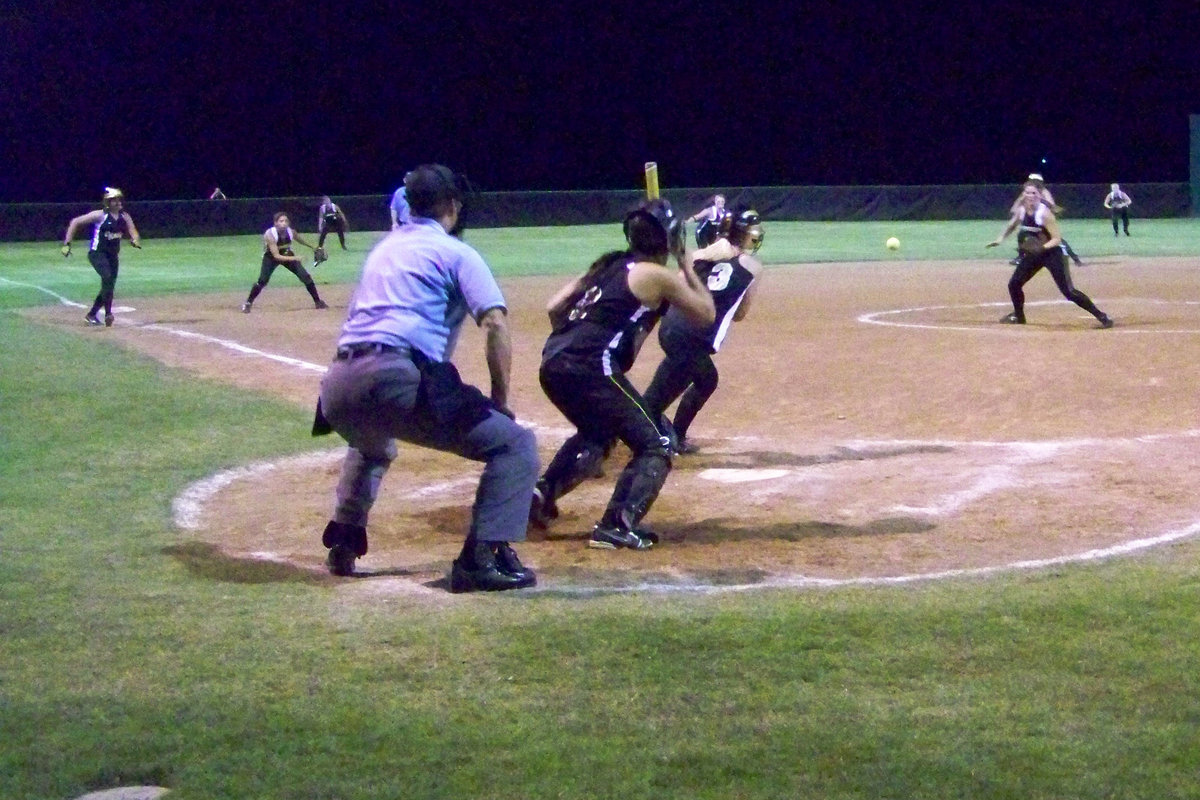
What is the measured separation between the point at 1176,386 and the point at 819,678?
28.3 ft

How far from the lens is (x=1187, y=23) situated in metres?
55.2

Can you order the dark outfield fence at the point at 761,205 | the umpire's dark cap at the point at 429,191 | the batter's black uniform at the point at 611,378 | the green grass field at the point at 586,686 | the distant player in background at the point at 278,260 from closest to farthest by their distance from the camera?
the green grass field at the point at 586,686 < the umpire's dark cap at the point at 429,191 < the batter's black uniform at the point at 611,378 < the distant player in background at the point at 278,260 < the dark outfield fence at the point at 761,205

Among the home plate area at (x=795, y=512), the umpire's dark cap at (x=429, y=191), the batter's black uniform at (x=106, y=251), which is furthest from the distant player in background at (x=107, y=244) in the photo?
the umpire's dark cap at (x=429, y=191)

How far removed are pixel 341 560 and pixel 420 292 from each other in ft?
4.40

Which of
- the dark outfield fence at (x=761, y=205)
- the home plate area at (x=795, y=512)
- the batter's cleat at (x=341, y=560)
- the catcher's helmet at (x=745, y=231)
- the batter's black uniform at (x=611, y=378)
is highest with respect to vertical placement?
the catcher's helmet at (x=745, y=231)

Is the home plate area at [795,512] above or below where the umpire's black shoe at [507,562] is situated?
below

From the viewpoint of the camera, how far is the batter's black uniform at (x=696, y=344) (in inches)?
378

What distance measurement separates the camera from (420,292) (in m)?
6.21

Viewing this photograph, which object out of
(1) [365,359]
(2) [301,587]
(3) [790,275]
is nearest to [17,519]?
(2) [301,587]

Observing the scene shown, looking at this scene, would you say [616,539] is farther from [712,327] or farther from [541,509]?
[712,327]

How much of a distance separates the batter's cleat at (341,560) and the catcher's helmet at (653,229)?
1906mm

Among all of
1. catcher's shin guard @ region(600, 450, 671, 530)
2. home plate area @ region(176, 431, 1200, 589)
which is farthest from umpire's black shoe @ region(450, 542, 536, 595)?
catcher's shin guard @ region(600, 450, 671, 530)

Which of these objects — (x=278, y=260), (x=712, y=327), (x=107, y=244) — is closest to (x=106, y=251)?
(x=107, y=244)

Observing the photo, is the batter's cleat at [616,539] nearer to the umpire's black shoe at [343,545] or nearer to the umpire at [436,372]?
the umpire at [436,372]
